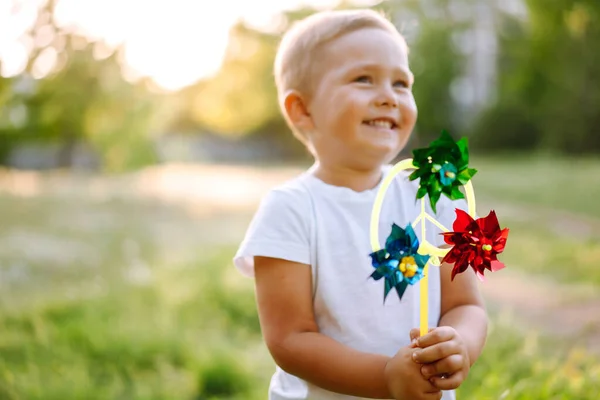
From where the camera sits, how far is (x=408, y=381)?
128 cm

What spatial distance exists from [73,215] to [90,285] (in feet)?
11.1

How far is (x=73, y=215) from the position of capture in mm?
7691

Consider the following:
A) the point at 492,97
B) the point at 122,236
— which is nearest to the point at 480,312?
the point at 122,236

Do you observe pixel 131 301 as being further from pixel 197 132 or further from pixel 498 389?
pixel 197 132

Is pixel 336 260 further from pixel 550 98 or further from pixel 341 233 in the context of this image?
pixel 550 98

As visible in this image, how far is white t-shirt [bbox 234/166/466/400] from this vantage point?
153 cm

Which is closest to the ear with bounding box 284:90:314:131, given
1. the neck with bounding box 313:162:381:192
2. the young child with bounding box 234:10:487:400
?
the young child with bounding box 234:10:487:400

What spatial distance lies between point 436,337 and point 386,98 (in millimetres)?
559

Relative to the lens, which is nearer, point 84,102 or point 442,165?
point 442,165

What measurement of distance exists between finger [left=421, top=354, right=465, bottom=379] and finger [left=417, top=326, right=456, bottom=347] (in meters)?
0.03

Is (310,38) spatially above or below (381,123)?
above

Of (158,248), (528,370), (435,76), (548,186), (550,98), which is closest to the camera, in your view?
(528,370)

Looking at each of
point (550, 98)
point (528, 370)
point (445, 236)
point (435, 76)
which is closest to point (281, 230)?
point (445, 236)

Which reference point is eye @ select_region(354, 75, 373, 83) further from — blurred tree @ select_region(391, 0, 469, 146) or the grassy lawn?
blurred tree @ select_region(391, 0, 469, 146)
